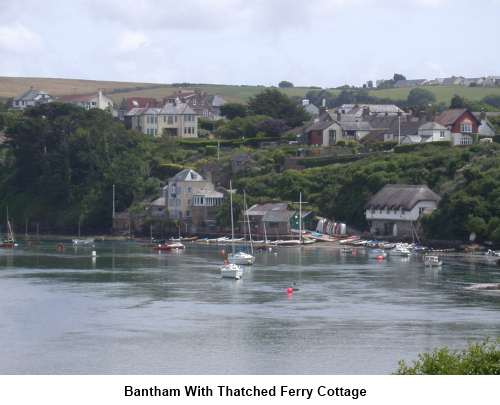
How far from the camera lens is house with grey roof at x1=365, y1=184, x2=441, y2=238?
3979 inches

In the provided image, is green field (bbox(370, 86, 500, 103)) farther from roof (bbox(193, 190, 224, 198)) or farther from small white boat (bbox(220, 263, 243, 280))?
small white boat (bbox(220, 263, 243, 280))

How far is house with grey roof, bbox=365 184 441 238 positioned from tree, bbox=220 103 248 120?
48796 millimetres

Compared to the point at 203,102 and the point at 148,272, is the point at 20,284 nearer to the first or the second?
the point at 148,272

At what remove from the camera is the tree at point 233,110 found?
153000mm

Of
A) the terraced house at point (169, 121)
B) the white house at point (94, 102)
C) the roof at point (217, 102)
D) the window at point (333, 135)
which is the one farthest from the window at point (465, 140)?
the white house at point (94, 102)

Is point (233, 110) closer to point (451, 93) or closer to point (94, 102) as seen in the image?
point (94, 102)

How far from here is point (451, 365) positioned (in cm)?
2936

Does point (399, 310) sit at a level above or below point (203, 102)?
below

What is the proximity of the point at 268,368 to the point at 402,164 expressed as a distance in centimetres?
6750

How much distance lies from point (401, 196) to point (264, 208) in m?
13.7

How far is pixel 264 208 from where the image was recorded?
366 ft

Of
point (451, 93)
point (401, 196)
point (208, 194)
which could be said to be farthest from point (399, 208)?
point (451, 93)

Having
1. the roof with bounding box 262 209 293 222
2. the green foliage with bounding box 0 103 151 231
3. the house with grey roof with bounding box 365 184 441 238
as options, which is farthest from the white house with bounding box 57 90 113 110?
the house with grey roof with bounding box 365 184 441 238

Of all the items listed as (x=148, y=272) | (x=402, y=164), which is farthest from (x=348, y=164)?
(x=148, y=272)
